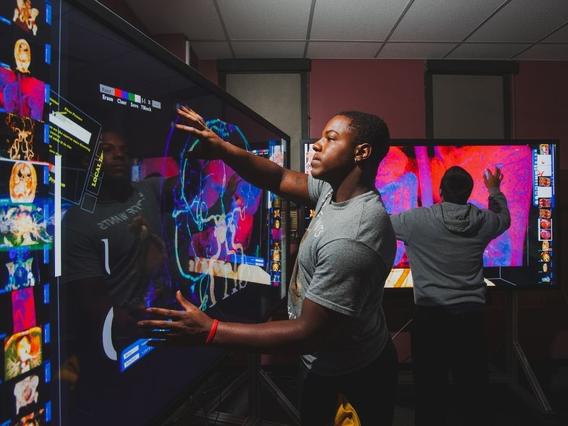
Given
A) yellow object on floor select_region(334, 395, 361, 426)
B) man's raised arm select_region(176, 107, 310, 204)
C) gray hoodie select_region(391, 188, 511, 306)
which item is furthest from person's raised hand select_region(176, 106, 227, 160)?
gray hoodie select_region(391, 188, 511, 306)

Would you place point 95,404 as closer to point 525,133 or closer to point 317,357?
point 317,357

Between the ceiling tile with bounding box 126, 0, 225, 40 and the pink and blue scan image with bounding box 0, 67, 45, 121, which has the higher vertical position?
the ceiling tile with bounding box 126, 0, 225, 40

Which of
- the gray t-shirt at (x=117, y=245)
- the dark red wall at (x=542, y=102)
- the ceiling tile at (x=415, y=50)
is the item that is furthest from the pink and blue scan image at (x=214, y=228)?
the dark red wall at (x=542, y=102)

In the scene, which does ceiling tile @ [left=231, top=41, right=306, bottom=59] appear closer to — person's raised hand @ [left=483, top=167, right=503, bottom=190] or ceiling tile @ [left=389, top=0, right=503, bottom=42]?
ceiling tile @ [left=389, top=0, right=503, bottom=42]

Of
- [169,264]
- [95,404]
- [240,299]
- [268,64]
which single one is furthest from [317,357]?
[268,64]

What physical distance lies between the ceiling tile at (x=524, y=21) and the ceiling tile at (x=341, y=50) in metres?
0.76

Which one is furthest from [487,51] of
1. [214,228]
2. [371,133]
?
[214,228]

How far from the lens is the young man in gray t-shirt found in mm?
895

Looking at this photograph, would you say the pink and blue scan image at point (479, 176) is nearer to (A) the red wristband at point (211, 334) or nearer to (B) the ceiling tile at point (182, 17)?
(B) the ceiling tile at point (182, 17)

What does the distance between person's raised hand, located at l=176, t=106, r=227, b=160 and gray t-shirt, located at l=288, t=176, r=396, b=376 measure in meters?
0.38

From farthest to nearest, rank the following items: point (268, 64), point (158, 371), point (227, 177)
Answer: point (268, 64) → point (227, 177) → point (158, 371)

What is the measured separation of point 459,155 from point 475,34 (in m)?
0.97

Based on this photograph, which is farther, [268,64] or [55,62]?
[268,64]

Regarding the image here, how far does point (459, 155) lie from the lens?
2.71 m
